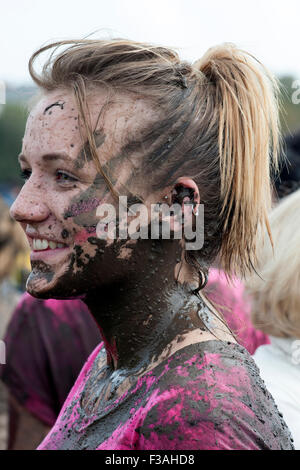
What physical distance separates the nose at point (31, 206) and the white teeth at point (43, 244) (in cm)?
7

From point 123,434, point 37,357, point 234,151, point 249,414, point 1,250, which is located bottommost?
point 1,250

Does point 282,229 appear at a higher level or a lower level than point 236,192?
lower

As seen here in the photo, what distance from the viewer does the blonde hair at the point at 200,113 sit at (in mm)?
1753

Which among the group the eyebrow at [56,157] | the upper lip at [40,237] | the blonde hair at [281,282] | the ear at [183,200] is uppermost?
the eyebrow at [56,157]

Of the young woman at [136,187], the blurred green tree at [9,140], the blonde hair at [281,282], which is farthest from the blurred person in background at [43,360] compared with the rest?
the blurred green tree at [9,140]

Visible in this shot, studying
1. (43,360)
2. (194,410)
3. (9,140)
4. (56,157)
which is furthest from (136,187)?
(9,140)

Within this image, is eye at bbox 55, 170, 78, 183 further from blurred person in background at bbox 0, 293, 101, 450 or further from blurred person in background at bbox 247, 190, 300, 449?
blurred person in background at bbox 0, 293, 101, 450

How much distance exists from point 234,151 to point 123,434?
863mm

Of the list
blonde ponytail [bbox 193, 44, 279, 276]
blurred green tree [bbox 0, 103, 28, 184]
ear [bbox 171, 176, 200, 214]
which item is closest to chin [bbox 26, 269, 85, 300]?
ear [bbox 171, 176, 200, 214]

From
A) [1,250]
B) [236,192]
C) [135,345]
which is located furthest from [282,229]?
[1,250]

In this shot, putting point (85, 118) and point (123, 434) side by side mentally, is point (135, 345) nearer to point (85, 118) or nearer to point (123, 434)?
point (123, 434)

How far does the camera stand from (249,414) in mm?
1517

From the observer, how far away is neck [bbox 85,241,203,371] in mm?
1784

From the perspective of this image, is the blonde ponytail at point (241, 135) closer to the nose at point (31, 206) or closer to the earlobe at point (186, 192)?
the earlobe at point (186, 192)
